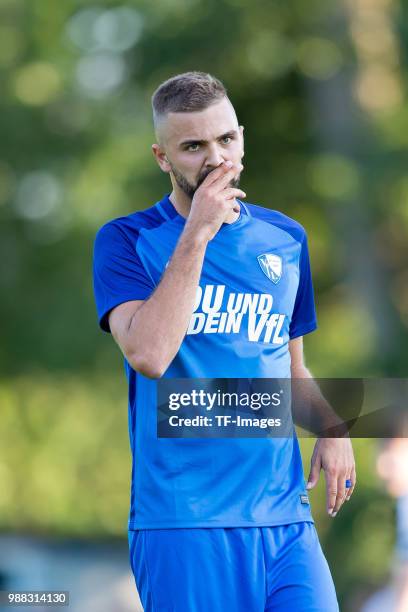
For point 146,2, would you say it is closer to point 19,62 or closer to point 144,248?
point 19,62

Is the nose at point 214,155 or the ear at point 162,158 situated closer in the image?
the nose at point 214,155

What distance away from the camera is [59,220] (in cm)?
1666

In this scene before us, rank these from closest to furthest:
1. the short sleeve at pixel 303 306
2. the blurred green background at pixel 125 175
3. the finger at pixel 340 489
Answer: the finger at pixel 340 489 < the short sleeve at pixel 303 306 < the blurred green background at pixel 125 175

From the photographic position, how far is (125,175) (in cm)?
1608

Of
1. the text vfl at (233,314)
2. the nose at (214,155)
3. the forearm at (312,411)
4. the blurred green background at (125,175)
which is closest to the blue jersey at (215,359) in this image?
the text vfl at (233,314)

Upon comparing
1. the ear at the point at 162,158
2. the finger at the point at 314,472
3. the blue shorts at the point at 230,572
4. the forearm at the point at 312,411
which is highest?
the ear at the point at 162,158

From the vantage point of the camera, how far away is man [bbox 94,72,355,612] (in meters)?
3.13

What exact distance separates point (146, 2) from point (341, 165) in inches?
133

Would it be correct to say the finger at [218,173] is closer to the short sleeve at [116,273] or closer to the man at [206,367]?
the man at [206,367]

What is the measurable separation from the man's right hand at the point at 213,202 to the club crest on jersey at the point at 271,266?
0.20 m

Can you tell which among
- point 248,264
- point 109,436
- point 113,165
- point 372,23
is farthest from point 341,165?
point 248,264

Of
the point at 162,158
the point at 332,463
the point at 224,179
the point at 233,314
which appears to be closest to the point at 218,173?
the point at 224,179

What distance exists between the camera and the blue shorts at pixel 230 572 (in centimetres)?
313

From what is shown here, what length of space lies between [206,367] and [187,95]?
74cm
